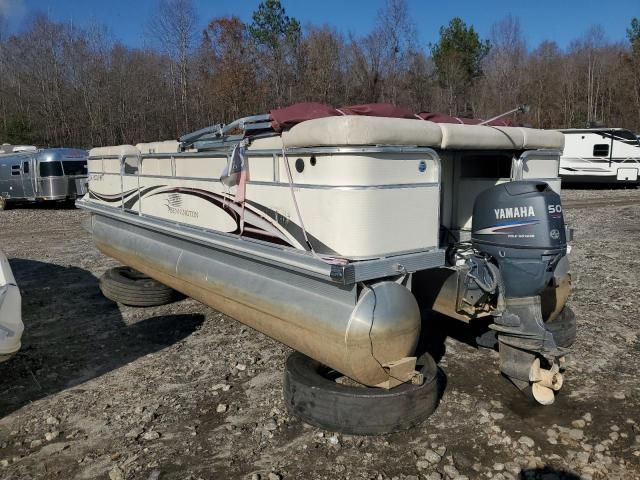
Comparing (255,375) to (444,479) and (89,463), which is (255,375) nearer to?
(89,463)

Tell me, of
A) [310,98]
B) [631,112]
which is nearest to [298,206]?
[310,98]

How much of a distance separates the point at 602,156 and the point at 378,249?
2096 centimetres

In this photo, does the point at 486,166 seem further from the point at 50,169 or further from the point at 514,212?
the point at 50,169

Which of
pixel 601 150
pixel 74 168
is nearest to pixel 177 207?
pixel 74 168

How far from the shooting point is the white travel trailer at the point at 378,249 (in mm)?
3398

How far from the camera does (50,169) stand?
57.1 ft

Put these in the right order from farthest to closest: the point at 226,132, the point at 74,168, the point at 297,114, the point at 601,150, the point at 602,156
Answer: the point at 602,156
the point at 601,150
the point at 74,168
the point at 226,132
the point at 297,114

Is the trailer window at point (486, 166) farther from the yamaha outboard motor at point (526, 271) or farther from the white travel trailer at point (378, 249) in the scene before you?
the yamaha outboard motor at point (526, 271)

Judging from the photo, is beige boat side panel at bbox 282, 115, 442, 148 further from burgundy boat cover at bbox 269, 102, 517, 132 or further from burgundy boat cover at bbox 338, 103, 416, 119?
burgundy boat cover at bbox 338, 103, 416, 119

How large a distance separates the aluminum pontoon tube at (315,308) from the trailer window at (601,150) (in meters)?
20.0

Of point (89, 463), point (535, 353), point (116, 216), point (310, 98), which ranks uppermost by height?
point (310, 98)

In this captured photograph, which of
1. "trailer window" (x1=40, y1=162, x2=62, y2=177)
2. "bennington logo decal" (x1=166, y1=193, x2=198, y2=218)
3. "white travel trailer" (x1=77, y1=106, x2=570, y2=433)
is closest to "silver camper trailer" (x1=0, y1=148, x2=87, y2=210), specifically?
"trailer window" (x1=40, y1=162, x2=62, y2=177)

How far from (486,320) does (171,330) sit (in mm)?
3285

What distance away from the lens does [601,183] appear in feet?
73.1
